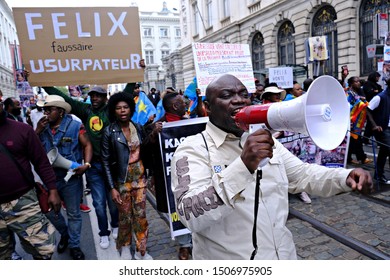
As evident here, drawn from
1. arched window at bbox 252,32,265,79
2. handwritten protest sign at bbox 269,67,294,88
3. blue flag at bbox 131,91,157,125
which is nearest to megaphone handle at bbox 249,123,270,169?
blue flag at bbox 131,91,157,125

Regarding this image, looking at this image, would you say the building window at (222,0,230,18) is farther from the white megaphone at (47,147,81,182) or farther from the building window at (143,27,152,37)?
the building window at (143,27,152,37)

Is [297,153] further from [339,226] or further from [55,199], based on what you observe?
[55,199]

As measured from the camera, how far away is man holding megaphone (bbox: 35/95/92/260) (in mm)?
3566

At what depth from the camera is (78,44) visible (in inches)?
143

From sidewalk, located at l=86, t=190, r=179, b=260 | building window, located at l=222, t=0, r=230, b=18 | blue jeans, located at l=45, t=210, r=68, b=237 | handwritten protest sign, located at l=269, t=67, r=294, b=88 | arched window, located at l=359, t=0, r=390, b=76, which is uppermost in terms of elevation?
building window, located at l=222, t=0, r=230, b=18

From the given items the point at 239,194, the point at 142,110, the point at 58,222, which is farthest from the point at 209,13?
the point at 239,194

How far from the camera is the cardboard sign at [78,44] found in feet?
11.6

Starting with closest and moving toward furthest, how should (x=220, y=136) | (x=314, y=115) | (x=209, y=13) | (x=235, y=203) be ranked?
(x=314, y=115), (x=235, y=203), (x=220, y=136), (x=209, y=13)

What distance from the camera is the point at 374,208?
4.48 meters

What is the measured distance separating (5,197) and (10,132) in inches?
20.2

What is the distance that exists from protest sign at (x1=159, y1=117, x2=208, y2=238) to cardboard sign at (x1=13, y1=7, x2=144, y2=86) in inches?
30.2

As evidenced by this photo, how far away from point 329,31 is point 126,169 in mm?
17316

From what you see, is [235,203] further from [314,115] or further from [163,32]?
[163,32]
